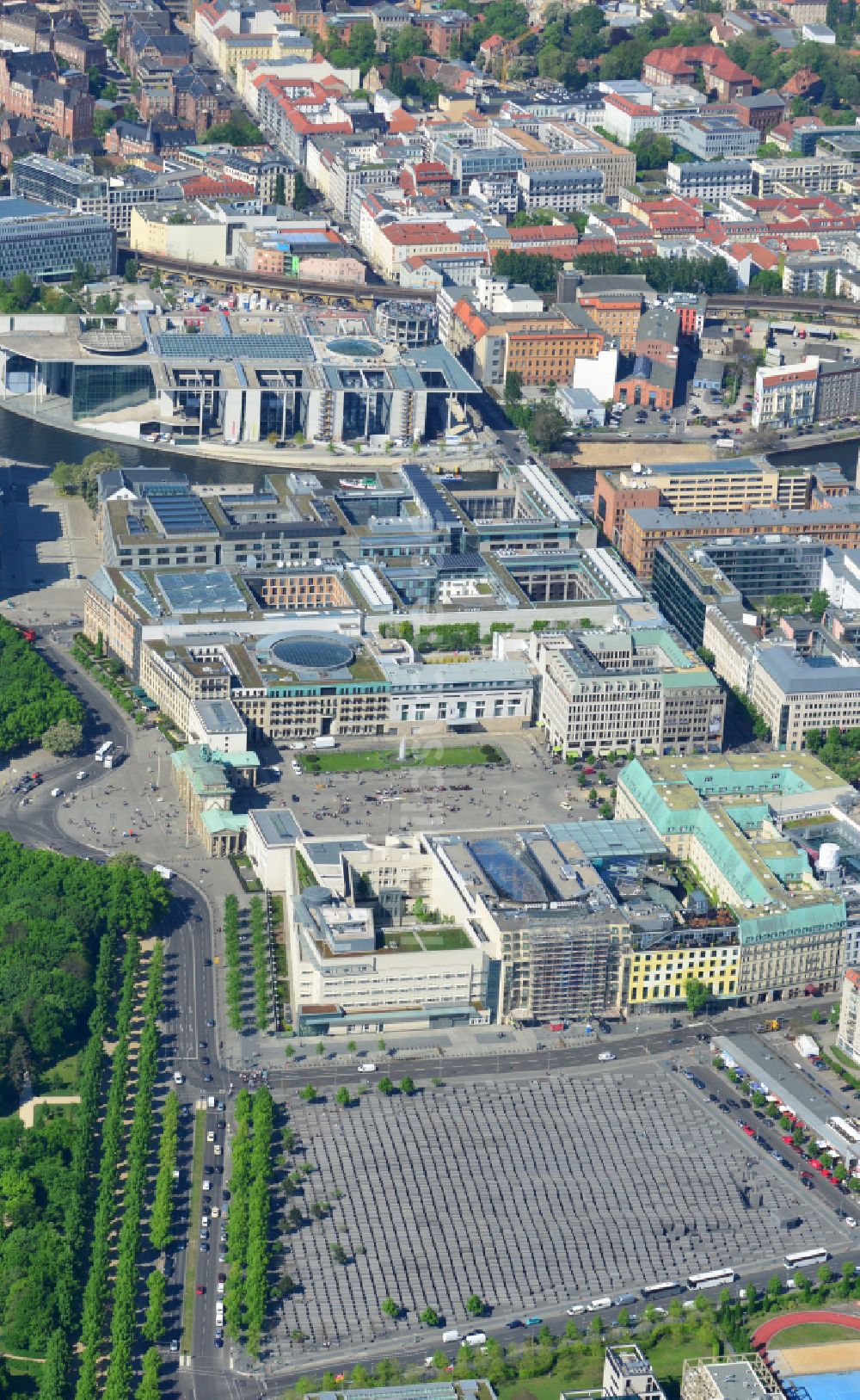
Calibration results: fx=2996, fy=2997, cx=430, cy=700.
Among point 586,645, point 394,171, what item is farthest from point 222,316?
point 586,645

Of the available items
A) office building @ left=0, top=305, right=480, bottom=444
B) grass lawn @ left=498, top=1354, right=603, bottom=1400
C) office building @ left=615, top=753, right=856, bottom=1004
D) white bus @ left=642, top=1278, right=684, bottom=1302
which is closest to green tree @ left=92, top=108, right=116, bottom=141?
office building @ left=0, top=305, right=480, bottom=444

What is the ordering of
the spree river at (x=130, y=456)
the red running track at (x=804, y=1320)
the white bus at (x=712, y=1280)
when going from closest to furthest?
1. the red running track at (x=804, y=1320)
2. the white bus at (x=712, y=1280)
3. the spree river at (x=130, y=456)

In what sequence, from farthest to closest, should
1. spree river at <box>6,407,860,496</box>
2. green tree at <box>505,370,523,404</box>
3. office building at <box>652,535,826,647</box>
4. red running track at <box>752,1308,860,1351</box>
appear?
1. green tree at <box>505,370,523,404</box>
2. spree river at <box>6,407,860,496</box>
3. office building at <box>652,535,826,647</box>
4. red running track at <box>752,1308,860,1351</box>

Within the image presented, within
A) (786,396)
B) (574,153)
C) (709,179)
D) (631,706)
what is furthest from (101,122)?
(631,706)

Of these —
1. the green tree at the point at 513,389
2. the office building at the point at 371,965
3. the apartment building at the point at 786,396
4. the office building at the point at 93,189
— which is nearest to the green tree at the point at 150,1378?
the office building at the point at 371,965

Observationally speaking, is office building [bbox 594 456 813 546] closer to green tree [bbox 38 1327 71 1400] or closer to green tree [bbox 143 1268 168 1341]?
green tree [bbox 143 1268 168 1341]

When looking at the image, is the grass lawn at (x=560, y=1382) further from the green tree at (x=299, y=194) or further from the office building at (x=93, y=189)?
the green tree at (x=299, y=194)

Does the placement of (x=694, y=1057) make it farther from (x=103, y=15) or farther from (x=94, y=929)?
(x=103, y=15)
